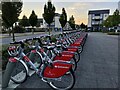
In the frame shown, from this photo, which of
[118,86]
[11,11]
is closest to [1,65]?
[118,86]

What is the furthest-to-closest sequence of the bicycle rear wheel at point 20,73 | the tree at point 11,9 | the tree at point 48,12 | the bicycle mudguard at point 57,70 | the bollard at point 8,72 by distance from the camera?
1. the tree at point 48,12
2. the tree at point 11,9
3. the bicycle rear wheel at point 20,73
4. the bollard at point 8,72
5. the bicycle mudguard at point 57,70

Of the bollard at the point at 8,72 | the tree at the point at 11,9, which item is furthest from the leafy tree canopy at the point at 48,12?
the bollard at the point at 8,72

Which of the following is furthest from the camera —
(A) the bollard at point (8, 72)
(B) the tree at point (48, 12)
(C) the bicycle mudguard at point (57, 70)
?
(B) the tree at point (48, 12)

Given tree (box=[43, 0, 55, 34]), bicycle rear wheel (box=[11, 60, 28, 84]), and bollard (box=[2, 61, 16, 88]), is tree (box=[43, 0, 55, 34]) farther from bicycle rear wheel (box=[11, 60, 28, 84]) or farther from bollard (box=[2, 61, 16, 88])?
bollard (box=[2, 61, 16, 88])

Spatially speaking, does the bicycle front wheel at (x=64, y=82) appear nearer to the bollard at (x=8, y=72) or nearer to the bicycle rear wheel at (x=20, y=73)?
the bicycle rear wheel at (x=20, y=73)

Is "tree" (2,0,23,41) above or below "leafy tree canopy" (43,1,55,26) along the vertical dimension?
below

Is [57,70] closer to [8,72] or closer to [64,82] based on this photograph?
[64,82]

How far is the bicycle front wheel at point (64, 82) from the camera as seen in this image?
424 centimetres

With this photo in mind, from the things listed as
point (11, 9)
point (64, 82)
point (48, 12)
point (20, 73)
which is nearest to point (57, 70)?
point (64, 82)

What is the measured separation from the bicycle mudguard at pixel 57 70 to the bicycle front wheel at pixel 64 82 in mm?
119

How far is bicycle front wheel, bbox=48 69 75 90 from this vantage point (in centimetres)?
424

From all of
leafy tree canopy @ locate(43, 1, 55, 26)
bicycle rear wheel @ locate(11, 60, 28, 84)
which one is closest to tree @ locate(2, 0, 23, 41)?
bicycle rear wheel @ locate(11, 60, 28, 84)

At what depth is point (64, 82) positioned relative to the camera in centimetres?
449

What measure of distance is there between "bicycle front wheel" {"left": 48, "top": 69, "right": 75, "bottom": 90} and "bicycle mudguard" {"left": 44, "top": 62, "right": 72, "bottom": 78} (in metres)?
0.12
